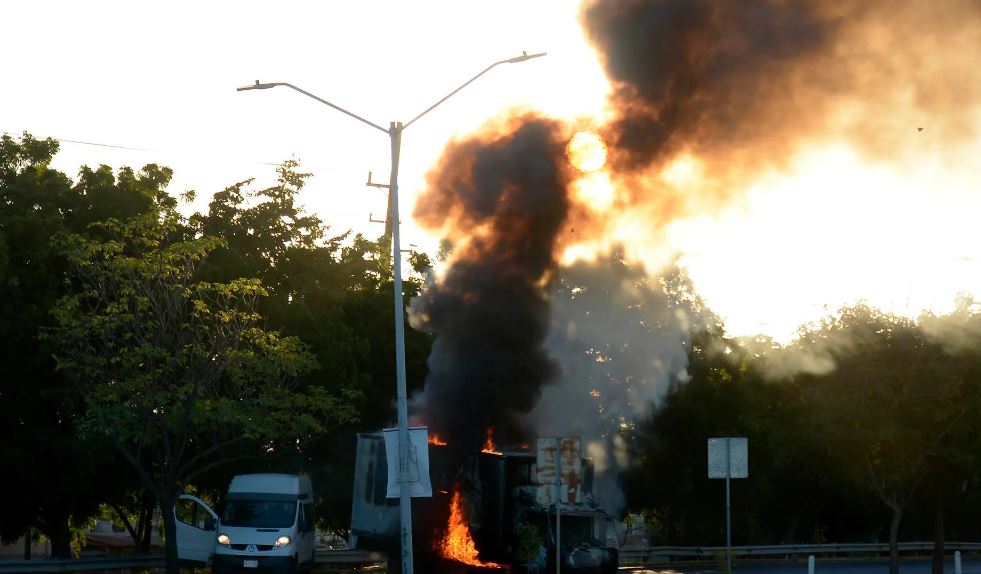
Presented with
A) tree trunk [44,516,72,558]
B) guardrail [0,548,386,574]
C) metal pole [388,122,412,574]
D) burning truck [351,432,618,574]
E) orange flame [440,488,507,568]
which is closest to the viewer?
metal pole [388,122,412,574]

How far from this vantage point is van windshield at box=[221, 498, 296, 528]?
89.5 ft

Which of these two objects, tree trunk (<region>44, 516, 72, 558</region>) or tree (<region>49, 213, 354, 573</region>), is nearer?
tree (<region>49, 213, 354, 573</region>)

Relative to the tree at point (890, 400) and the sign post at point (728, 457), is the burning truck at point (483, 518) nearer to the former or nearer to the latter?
the sign post at point (728, 457)

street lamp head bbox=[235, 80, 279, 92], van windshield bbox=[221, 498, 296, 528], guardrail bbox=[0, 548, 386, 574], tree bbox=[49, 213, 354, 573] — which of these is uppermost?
street lamp head bbox=[235, 80, 279, 92]

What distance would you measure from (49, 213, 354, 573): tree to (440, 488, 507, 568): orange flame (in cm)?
386

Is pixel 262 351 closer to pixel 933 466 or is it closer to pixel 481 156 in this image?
pixel 481 156

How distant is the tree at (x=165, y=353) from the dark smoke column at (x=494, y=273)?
3.52m

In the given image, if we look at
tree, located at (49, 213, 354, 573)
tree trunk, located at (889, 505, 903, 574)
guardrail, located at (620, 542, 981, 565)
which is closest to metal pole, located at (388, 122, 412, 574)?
tree, located at (49, 213, 354, 573)

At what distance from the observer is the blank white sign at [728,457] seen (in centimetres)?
2164

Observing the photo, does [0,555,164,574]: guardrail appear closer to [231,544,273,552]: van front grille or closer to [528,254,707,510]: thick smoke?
[231,544,273,552]: van front grille

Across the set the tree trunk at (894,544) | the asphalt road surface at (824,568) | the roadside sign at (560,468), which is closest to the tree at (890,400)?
the tree trunk at (894,544)

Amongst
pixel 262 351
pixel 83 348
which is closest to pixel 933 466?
pixel 262 351

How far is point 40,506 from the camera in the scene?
102 ft

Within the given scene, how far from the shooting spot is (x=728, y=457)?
21.6 meters
